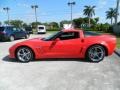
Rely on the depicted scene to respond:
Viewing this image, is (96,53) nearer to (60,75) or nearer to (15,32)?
(60,75)

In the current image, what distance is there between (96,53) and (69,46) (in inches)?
41.6

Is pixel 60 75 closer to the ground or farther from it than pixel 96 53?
closer to the ground

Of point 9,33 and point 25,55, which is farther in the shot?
point 9,33

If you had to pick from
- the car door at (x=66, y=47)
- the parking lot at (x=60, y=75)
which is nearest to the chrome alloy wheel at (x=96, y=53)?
the parking lot at (x=60, y=75)

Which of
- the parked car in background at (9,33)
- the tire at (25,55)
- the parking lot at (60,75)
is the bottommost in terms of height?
the parking lot at (60,75)

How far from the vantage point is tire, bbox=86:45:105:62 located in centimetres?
934

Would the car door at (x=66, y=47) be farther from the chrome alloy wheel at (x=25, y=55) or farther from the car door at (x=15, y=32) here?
the car door at (x=15, y=32)

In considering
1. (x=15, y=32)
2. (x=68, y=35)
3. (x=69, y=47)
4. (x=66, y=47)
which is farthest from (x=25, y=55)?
(x=15, y=32)

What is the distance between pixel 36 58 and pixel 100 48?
2508 mm

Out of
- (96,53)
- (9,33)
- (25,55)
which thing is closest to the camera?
(96,53)

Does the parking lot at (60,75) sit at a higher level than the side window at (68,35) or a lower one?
lower

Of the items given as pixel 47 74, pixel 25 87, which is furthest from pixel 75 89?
pixel 47 74

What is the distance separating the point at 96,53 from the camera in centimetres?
936

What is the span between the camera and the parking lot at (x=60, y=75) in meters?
6.17
